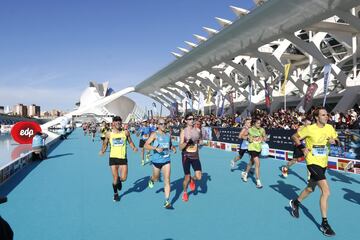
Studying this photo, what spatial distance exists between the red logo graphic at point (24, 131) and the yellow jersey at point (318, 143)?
1586 centimetres

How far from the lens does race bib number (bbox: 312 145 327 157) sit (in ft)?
15.7

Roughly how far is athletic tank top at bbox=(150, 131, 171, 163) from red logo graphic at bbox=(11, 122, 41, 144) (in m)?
13.4

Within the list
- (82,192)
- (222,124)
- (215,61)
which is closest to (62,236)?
(82,192)

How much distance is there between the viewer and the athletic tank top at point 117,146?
6.52m

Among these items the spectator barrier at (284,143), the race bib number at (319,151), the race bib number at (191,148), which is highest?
the race bib number at (319,151)

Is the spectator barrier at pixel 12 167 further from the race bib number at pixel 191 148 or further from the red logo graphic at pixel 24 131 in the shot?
the red logo graphic at pixel 24 131

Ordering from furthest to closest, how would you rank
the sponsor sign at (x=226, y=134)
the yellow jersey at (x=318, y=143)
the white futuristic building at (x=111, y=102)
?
the white futuristic building at (x=111, y=102), the sponsor sign at (x=226, y=134), the yellow jersey at (x=318, y=143)

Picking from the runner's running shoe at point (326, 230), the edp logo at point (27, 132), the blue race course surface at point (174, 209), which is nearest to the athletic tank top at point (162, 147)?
the blue race course surface at point (174, 209)

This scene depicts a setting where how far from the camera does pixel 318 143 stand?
189 inches

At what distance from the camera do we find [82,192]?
24.1 ft

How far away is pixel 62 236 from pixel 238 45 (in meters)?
23.9

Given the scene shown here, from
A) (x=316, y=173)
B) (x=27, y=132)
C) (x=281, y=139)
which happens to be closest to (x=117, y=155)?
(x=316, y=173)

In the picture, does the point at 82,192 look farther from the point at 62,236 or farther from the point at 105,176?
the point at 62,236

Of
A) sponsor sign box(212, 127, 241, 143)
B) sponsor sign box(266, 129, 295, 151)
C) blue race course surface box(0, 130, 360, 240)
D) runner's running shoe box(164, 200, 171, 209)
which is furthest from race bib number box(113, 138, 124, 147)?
sponsor sign box(212, 127, 241, 143)
